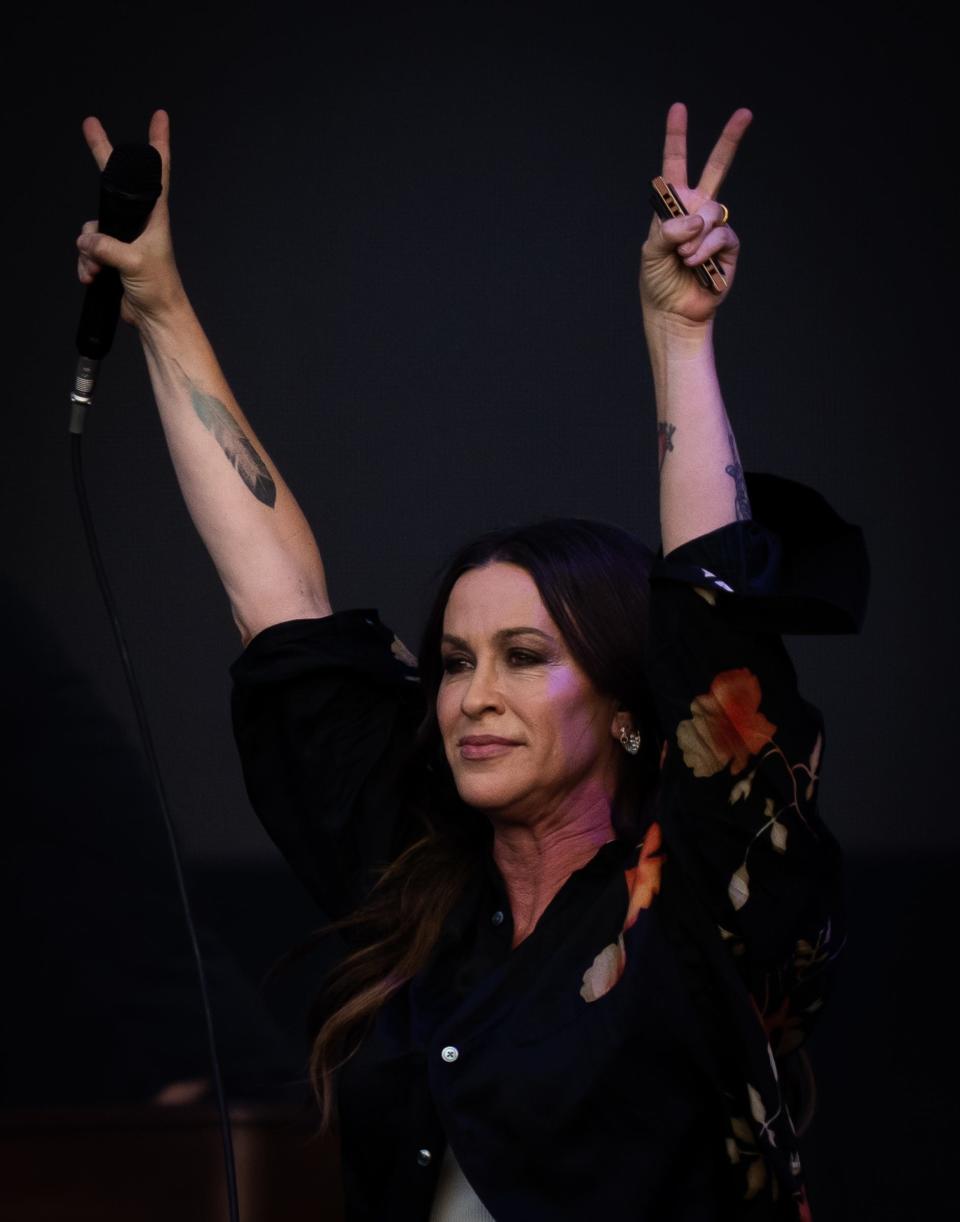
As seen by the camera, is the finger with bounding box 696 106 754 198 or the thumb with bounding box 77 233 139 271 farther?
the thumb with bounding box 77 233 139 271

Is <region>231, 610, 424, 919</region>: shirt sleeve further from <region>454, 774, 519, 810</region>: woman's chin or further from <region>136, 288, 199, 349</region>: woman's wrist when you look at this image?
<region>136, 288, 199, 349</region>: woman's wrist

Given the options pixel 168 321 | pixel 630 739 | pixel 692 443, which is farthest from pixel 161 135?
pixel 630 739

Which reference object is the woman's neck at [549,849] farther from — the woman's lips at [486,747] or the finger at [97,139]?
the finger at [97,139]

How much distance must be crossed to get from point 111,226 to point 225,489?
0.97ft

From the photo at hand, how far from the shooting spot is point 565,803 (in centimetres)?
171

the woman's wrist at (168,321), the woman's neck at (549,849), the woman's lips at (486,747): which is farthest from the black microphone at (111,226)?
the woman's neck at (549,849)

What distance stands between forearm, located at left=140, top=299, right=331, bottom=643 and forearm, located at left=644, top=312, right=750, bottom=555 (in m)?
0.50

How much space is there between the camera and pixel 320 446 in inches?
99.2

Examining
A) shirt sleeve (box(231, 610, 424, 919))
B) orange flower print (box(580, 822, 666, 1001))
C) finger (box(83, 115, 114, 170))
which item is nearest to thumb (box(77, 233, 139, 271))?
finger (box(83, 115, 114, 170))

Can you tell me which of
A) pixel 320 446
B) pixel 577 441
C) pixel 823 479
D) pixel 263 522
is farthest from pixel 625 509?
pixel 263 522

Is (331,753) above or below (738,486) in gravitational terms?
below

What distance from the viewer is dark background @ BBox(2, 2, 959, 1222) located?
91.2 inches

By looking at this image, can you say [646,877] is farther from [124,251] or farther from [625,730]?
[124,251]

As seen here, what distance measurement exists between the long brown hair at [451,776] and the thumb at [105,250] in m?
0.45
